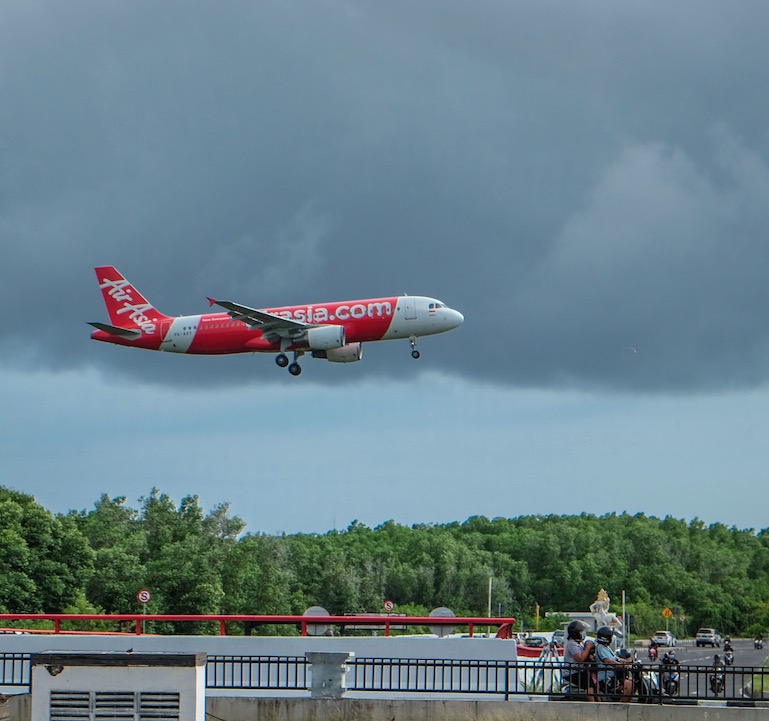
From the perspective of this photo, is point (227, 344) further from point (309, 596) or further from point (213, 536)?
point (309, 596)

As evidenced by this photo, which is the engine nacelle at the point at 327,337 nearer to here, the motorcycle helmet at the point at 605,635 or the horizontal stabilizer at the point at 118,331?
the horizontal stabilizer at the point at 118,331

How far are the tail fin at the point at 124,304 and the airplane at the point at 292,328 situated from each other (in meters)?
0.07

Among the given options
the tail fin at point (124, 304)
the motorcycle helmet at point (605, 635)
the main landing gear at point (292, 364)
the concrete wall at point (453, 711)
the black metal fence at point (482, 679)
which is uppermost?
the tail fin at point (124, 304)

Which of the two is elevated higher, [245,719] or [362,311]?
[362,311]

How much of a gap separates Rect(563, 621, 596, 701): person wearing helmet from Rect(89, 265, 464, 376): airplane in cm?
3001

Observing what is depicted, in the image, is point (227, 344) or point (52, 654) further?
point (227, 344)

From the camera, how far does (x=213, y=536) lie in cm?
12662

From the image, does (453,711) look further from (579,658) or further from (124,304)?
(124,304)

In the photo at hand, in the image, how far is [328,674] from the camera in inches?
945

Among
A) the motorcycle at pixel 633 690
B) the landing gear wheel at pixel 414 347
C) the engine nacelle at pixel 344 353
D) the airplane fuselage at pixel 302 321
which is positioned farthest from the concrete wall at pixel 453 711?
the engine nacelle at pixel 344 353

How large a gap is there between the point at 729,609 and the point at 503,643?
15177cm

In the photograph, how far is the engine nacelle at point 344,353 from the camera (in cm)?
5700

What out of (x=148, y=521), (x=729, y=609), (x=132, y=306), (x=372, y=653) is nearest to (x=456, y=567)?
(x=729, y=609)

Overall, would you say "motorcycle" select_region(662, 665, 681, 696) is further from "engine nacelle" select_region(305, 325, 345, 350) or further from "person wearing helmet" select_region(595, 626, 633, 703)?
"engine nacelle" select_region(305, 325, 345, 350)
